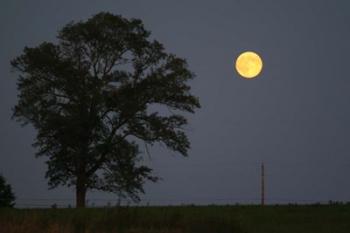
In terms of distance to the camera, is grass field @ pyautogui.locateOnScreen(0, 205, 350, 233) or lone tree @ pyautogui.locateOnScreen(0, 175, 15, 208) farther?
lone tree @ pyautogui.locateOnScreen(0, 175, 15, 208)

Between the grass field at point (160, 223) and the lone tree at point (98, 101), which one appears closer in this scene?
the grass field at point (160, 223)

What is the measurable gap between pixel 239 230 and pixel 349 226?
16.9 feet

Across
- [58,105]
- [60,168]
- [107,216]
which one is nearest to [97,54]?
[58,105]

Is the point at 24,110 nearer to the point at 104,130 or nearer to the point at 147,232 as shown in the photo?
the point at 104,130

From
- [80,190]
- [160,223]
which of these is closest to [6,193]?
[80,190]

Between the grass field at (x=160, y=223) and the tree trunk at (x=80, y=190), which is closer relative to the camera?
the grass field at (x=160, y=223)

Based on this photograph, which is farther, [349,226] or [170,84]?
[170,84]

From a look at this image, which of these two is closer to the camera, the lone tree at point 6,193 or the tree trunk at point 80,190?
the tree trunk at point 80,190

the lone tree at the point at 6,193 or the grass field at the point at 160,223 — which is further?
the lone tree at the point at 6,193

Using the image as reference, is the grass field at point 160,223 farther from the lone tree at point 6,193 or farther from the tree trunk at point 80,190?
the lone tree at point 6,193

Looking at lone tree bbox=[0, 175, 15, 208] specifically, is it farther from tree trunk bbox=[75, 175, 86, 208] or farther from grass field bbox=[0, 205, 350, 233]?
grass field bbox=[0, 205, 350, 233]

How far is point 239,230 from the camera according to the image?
62.5 ft

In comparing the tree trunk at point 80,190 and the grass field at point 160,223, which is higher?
the tree trunk at point 80,190

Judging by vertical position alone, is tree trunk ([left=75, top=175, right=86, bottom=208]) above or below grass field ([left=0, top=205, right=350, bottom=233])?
above
